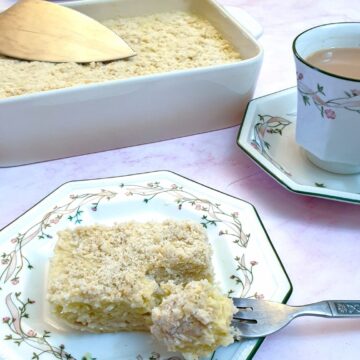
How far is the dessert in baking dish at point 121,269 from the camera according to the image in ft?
1.86

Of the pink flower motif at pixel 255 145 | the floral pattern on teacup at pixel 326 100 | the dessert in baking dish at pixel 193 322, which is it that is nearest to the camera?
the dessert in baking dish at pixel 193 322

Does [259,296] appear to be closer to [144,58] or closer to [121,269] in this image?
[121,269]

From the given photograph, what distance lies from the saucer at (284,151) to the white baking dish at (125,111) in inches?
2.0

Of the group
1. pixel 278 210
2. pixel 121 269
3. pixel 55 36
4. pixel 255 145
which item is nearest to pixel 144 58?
pixel 55 36

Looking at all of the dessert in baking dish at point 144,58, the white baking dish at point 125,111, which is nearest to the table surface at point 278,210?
the white baking dish at point 125,111

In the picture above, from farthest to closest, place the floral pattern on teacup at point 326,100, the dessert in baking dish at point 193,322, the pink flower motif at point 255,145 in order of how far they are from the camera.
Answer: the pink flower motif at point 255,145 → the floral pattern on teacup at point 326,100 → the dessert in baking dish at point 193,322

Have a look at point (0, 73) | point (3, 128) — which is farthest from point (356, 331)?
point (0, 73)

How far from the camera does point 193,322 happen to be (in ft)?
1.70

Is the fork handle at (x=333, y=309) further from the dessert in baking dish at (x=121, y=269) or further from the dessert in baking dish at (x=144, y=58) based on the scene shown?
the dessert in baking dish at (x=144, y=58)

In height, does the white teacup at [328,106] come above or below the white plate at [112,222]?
above

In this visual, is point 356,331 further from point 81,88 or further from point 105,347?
point 81,88

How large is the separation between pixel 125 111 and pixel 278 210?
28 cm

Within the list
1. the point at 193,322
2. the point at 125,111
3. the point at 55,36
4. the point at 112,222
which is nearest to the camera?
the point at 193,322

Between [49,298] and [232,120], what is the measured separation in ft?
1.58
